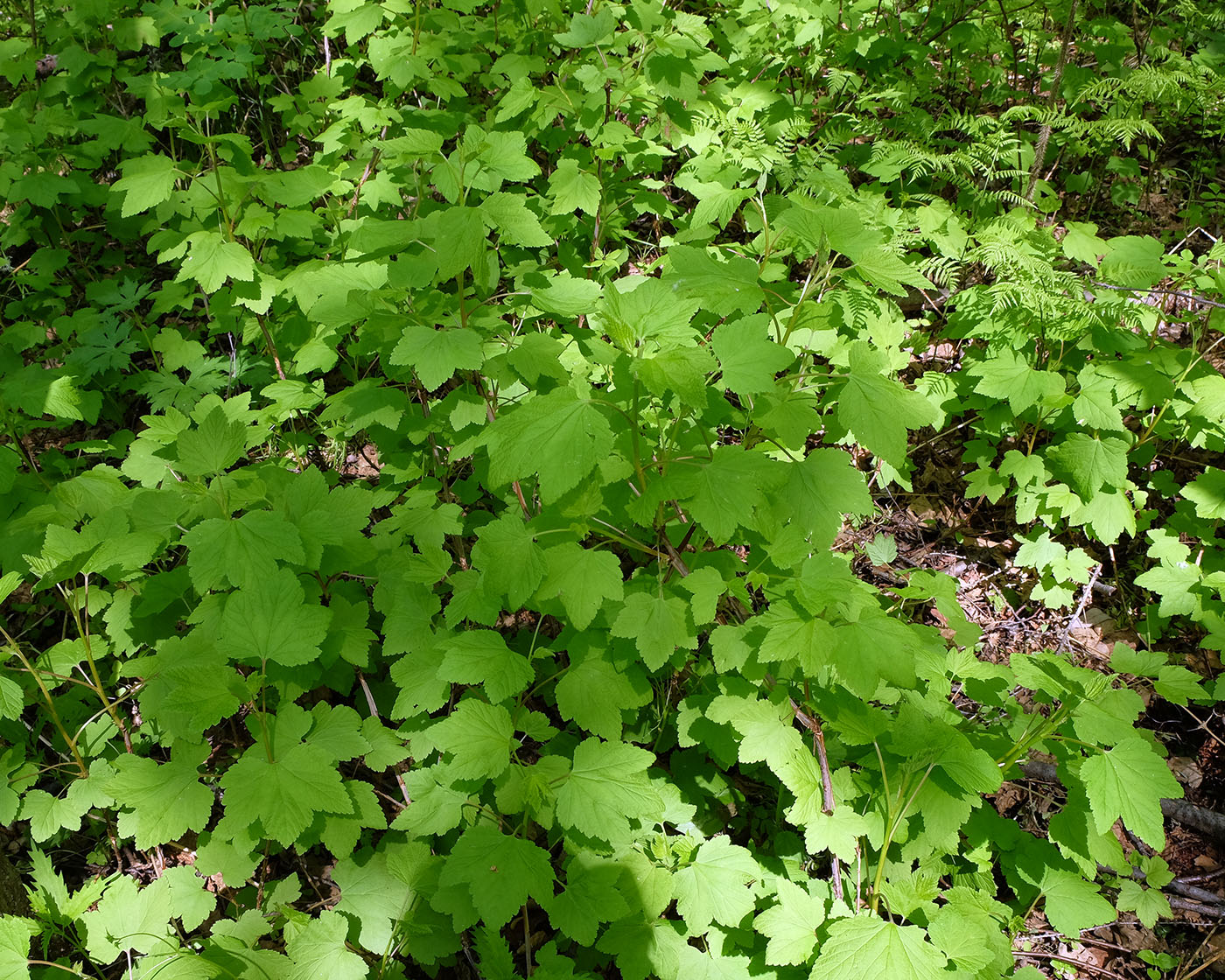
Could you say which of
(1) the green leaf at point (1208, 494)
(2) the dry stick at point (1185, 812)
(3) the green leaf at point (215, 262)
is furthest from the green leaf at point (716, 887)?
(3) the green leaf at point (215, 262)

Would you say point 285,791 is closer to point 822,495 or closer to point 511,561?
point 511,561

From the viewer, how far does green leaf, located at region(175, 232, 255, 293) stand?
121 inches

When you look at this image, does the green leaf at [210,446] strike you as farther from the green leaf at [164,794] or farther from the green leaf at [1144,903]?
the green leaf at [1144,903]

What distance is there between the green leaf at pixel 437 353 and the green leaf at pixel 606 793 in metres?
1.15

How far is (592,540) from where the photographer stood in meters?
2.69

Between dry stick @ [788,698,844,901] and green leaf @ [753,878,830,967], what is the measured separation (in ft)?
0.33

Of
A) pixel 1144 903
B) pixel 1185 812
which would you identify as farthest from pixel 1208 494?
pixel 1144 903

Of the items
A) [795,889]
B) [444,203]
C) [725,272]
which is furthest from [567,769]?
[444,203]

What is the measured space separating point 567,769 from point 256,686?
89cm

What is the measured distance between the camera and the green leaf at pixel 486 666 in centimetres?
199

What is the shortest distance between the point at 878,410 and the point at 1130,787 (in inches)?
44.1

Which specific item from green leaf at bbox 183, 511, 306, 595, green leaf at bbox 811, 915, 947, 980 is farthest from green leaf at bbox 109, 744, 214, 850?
green leaf at bbox 811, 915, 947, 980

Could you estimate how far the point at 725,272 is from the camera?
2131mm

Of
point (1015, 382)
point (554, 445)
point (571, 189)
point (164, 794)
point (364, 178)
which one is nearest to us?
point (554, 445)
